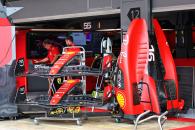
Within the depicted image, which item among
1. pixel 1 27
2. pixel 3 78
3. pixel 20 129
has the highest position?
pixel 1 27

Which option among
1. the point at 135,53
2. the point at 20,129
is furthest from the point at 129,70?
the point at 20,129

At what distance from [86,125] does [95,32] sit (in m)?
8.01

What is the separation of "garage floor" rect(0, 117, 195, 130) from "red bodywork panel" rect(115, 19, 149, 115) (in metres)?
0.39

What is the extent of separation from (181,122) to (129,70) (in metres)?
1.77

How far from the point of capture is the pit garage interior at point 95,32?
10.7m

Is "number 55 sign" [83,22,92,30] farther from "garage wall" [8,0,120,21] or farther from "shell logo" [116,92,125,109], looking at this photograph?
"shell logo" [116,92,125,109]

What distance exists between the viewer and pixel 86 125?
1049 centimetres

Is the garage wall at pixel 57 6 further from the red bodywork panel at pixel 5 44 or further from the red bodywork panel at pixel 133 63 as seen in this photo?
the red bodywork panel at pixel 5 44

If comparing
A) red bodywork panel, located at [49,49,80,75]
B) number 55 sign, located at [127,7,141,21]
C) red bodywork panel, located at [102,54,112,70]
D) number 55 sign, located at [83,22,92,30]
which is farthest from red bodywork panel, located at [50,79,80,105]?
number 55 sign, located at [83,22,92,30]

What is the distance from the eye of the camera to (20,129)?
1009 centimetres

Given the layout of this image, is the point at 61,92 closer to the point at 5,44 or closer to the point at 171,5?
the point at 5,44

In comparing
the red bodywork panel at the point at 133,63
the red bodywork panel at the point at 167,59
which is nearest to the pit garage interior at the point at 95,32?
the red bodywork panel at the point at 167,59

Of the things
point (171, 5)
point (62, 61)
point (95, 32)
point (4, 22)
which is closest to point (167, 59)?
Answer: point (171, 5)

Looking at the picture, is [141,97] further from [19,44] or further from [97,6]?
[19,44]
